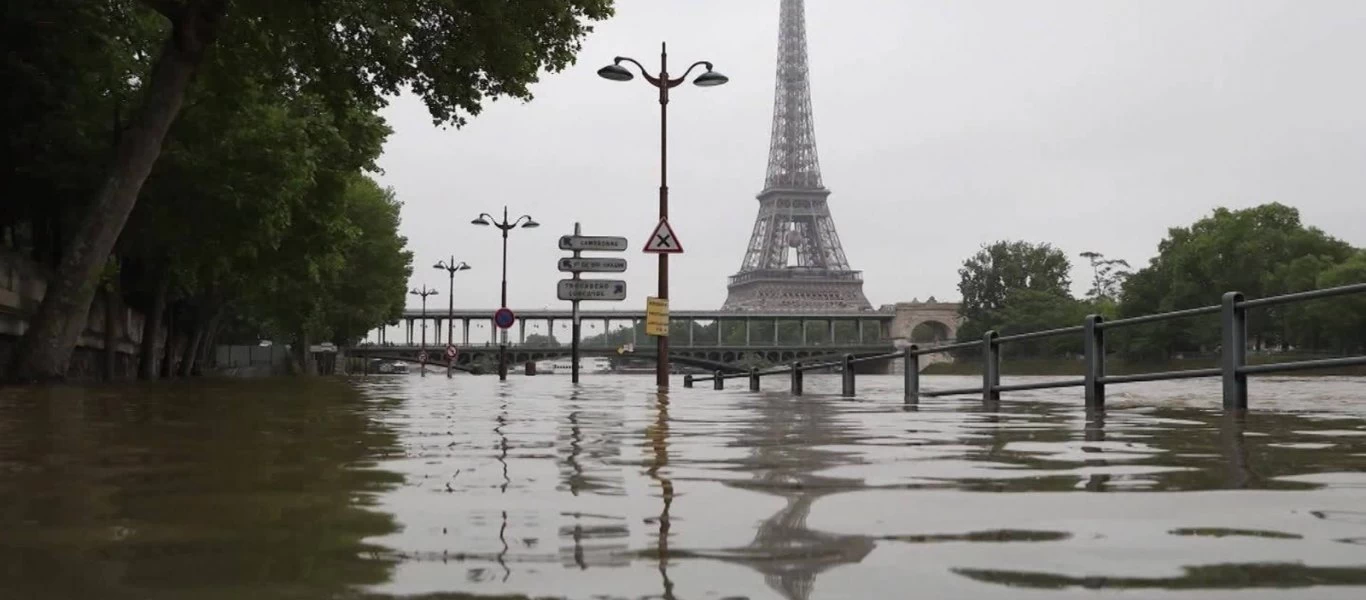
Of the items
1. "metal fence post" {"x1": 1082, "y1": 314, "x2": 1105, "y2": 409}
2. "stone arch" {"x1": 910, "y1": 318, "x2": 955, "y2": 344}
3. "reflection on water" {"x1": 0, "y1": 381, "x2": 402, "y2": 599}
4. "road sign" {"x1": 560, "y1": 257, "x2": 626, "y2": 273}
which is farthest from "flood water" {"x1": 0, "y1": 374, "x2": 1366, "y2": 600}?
"stone arch" {"x1": 910, "y1": 318, "x2": 955, "y2": 344}

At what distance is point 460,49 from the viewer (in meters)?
18.5

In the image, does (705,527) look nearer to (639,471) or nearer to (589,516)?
(589,516)

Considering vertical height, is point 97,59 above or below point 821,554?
above

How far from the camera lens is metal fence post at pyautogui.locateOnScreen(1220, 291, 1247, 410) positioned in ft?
30.6

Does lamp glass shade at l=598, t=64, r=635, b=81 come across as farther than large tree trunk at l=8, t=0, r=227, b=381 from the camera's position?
Yes

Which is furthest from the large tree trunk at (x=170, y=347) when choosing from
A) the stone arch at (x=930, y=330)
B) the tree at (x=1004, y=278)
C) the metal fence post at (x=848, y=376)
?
the stone arch at (x=930, y=330)

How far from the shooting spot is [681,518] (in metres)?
2.86

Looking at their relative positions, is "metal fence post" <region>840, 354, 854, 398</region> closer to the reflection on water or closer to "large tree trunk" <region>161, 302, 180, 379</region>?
the reflection on water

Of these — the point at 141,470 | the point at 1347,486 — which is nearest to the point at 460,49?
the point at 141,470

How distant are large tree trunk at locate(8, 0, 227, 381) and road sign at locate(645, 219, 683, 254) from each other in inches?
321

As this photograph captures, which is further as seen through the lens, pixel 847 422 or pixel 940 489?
pixel 847 422

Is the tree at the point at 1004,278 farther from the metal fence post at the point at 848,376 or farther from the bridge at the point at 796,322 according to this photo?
the metal fence post at the point at 848,376

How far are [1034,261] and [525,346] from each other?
49.1m

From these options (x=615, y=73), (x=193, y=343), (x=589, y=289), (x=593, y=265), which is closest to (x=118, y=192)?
(x=615, y=73)
